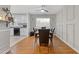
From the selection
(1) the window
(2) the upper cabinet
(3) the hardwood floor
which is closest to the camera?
(3) the hardwood floor

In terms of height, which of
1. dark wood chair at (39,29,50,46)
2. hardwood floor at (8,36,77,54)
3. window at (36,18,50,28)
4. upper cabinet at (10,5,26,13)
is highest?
upper cabinet at (10,5,26,13)

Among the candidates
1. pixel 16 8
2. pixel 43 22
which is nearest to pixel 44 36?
pixel 43 22

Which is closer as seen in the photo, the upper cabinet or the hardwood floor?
the hardwood floor

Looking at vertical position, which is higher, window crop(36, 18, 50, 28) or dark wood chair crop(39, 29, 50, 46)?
window crop(36, 18, 50, 28)

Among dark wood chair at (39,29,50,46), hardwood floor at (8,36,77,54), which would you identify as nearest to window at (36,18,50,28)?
dark wood chair at (39,29,50,46)

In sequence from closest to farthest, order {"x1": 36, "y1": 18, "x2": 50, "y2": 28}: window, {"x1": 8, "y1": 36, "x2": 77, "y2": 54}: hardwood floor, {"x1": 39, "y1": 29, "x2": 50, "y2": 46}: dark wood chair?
{"x1": 8, "y1": 36, "x2": 77, "y2": 54}: hardwood floor, {"x1": 39, "y1": 29, "x2": 50, "y2": 46}: dark wood chair, {"x1": 36, "y1": 18, "x2": 50, "y2": 28}: window

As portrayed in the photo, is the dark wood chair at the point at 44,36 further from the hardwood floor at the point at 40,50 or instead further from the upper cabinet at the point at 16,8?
the upper cabinet at the point at 16,8

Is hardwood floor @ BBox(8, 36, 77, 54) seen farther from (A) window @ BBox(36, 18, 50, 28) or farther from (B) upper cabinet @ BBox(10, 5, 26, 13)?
(B) upper cabinet @ BBox(10, 5, 26, 13)

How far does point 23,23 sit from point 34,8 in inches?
40.1
